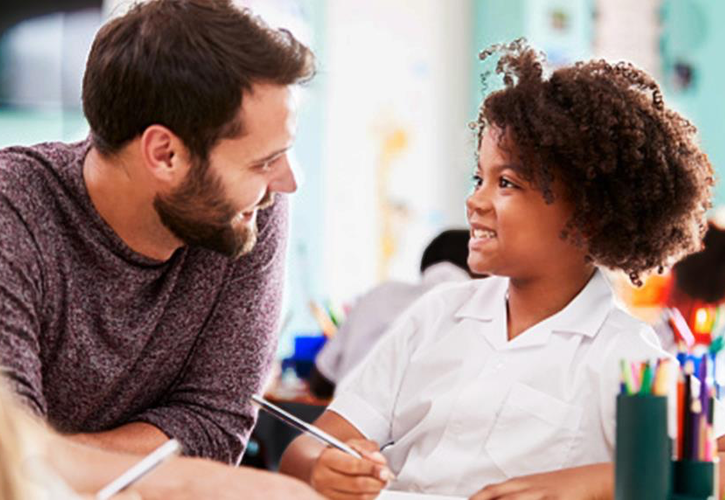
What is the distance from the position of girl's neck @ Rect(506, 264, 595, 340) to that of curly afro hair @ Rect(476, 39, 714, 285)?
4 centimetres

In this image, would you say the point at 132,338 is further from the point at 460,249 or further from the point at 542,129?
the point at 460,249

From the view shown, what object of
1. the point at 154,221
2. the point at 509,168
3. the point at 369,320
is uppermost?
the point at 509,168

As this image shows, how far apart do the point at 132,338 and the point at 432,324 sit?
39cm

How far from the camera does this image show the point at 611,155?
1370 millimetres

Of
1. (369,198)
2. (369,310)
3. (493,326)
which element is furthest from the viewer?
(369,198)

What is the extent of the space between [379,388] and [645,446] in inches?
20.7

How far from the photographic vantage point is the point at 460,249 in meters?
3.11

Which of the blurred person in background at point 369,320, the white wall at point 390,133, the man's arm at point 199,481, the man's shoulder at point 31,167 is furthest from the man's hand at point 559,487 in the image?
the white wall at point 390,133

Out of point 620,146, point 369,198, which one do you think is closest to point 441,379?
point 620,146

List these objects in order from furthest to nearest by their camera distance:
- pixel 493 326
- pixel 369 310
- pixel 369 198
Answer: pixel 369 198, pixel 369 310, pixel 493 326

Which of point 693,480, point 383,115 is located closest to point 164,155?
point 693,480

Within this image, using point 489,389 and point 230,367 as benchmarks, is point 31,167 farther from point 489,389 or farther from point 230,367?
point 489,389

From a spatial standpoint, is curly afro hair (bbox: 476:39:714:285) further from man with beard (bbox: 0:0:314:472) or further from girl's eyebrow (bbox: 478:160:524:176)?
man with beard (bbox: 0:0:314:472)

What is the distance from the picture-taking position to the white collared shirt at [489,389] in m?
1.29
